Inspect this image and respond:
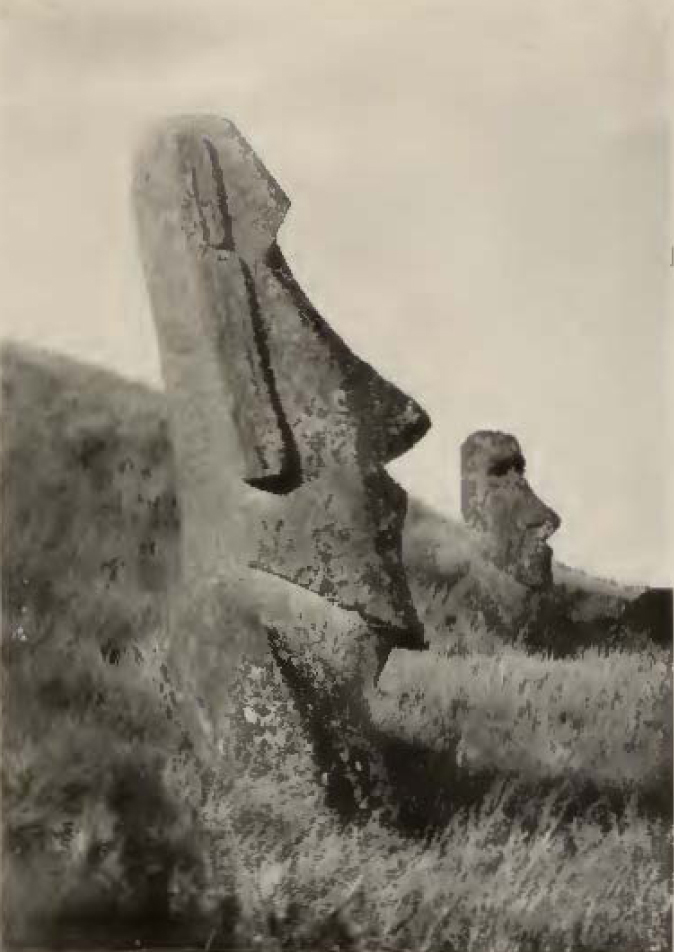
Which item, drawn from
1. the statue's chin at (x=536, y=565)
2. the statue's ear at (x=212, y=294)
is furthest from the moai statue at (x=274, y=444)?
the statue's chin at (x=536, y=565)

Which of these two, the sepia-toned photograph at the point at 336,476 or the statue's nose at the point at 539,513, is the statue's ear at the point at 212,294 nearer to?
the sepia-toned photograph at the point at 336,476

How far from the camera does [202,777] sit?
115 cm

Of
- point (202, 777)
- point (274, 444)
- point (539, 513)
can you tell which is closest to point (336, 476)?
point (274, 444)

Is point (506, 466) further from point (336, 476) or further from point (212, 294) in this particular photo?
point (212, 294)

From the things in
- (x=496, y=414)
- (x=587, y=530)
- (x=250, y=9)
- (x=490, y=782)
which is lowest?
(x=490, y=782)

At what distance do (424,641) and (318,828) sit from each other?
7.8 inches

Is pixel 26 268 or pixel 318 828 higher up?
pixel 26 268

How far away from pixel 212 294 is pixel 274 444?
15cm

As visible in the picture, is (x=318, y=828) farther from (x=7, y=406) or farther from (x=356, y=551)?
(x=7, y=406)

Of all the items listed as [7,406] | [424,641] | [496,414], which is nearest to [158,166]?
[7,406]

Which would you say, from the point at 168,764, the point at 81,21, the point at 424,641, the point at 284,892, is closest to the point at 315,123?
A: the point at 81,21

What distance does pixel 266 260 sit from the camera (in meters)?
1.19

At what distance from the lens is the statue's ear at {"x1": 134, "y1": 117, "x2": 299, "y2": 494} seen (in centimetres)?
117

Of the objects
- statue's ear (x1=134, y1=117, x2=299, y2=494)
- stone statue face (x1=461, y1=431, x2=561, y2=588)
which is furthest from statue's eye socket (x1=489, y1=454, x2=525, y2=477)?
statue's ear (x1=134, y1=117, x2=299, y2=494)
